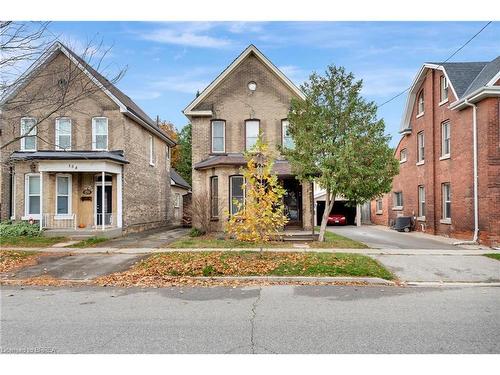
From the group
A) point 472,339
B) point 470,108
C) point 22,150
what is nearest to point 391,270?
point 472,339

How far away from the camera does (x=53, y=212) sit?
797 inches

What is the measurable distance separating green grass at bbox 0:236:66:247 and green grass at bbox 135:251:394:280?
22.3 ft

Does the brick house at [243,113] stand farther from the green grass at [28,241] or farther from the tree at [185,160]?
the tree at [185,160]

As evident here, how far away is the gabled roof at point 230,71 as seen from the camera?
20.8 meters

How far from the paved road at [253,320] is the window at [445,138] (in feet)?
42.5

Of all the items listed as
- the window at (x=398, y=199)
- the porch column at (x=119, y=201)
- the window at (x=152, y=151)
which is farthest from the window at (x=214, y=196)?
the window at (x=398, y=199)

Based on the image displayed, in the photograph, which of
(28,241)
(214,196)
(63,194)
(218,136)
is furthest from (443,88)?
(28,241)

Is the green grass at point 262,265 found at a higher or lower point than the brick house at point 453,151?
lower

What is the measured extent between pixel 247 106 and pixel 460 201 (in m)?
11.4

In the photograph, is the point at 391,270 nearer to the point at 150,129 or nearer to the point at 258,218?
the point at 258,218

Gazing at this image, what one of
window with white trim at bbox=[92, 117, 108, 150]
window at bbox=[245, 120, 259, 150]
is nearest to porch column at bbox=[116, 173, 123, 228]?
window with white trim at bbox=[92, 117, 108, 150]

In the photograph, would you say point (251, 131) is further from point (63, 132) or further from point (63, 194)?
point (63, 194)

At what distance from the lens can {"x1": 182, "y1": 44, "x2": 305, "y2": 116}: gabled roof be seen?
2083cm

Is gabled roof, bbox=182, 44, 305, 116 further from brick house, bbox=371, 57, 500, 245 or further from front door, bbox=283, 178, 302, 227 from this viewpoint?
brick house, bbox=371, 57, 500, 245
